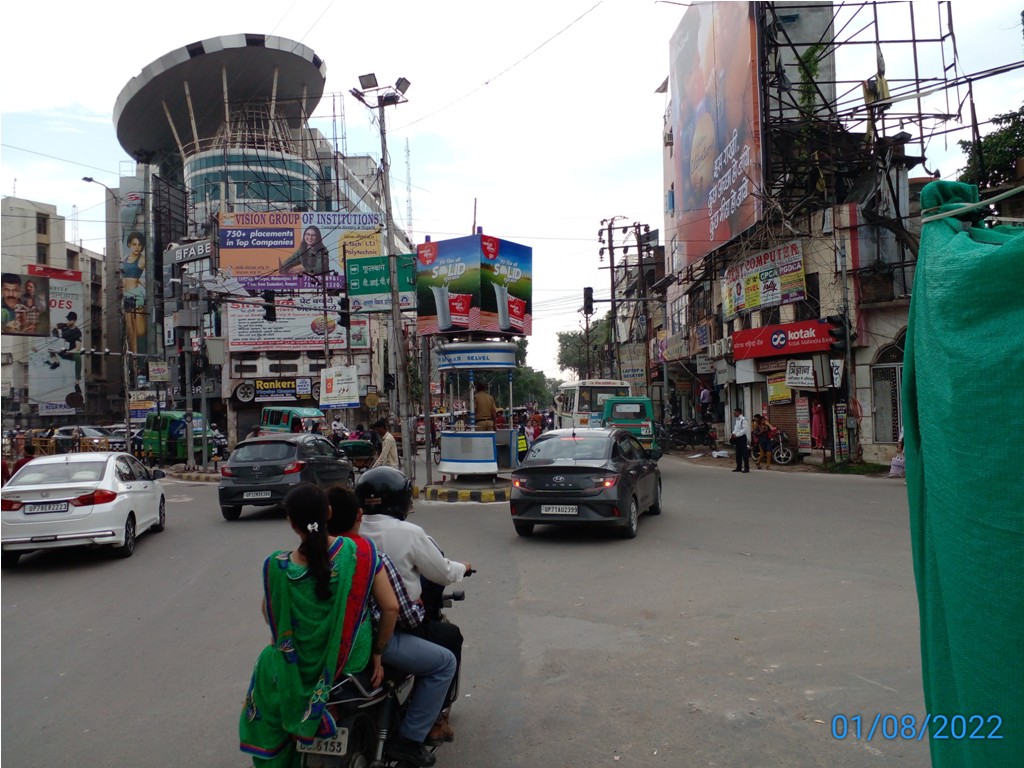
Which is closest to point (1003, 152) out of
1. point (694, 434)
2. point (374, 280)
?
point (694, 434)

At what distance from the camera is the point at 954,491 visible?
6.90 ft

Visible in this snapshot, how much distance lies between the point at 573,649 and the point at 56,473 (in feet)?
26.1

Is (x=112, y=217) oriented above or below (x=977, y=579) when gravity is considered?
above

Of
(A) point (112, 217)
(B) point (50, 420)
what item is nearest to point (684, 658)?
(B) point (50, 420)

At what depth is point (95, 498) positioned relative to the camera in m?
9.70

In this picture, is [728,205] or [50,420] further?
[50,420]

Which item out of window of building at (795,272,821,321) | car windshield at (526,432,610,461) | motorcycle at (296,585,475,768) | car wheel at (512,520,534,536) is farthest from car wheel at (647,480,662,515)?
window of building at (795,272,821,321)

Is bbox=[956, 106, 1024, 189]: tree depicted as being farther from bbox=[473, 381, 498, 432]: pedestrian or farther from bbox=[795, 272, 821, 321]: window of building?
bbox=[473, 381, 498, 432]: pedestrian

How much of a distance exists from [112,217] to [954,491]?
78.9 metres

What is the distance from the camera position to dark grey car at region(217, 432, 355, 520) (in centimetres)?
1409

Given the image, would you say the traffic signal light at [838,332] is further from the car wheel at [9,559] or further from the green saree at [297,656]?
the green saree at [297,656]

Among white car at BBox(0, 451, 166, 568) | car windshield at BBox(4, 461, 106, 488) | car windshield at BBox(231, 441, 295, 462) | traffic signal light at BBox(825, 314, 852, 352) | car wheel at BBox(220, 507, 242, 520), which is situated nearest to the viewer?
white car at BBox(0, 451, 166, 568)

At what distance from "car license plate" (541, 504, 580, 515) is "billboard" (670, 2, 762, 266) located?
16.1 metres

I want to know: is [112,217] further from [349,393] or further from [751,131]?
[751,131]
